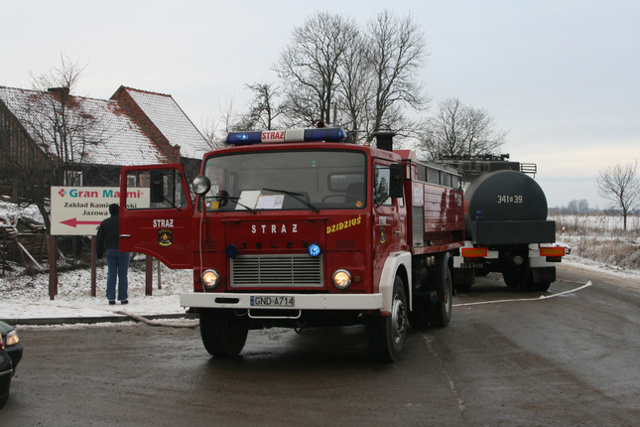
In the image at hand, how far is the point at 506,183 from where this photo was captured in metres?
16.1

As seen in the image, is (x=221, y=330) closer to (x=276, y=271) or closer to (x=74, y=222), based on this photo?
(x=276, y=271)

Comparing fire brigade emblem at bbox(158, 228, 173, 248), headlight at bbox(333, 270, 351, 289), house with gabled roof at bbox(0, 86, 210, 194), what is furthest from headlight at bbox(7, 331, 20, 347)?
house with gabled roof at bbox(0, 86, 210, 194)

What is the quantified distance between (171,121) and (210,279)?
32.1 meters

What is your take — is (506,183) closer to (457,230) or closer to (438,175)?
(457,230)

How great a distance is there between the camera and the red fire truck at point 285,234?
7.16 meters

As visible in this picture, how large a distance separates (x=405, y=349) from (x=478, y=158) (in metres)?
11.3

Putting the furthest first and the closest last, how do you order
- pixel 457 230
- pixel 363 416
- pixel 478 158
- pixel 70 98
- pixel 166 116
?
1. pixel 166 116
2. pixel 478 158
3. pixel 70 98
4. pixel 457 230
5. pixel 363 416

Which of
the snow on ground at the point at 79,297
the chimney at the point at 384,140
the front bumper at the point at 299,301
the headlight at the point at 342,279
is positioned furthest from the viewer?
the snow on ground at the point at 79,297

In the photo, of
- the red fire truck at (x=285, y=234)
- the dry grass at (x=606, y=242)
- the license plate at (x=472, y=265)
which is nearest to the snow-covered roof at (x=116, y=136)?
the license plate at (x=472, y=265)

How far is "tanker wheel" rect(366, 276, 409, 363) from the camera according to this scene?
7.48 metres

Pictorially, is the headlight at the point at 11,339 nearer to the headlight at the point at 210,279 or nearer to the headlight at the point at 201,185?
the headlight at the point at 210,279

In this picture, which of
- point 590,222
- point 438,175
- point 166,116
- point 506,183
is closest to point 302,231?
point 438,175

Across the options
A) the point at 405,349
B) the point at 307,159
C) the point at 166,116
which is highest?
the point at 166,116

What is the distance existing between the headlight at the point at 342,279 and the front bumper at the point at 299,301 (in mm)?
143
